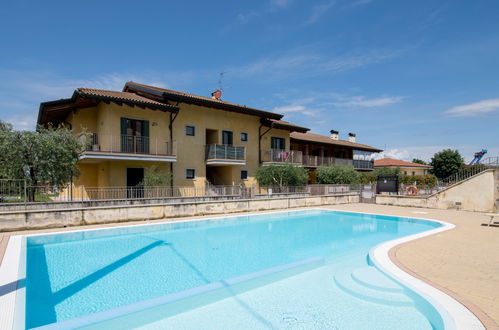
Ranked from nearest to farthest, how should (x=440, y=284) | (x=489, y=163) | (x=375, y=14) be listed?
(x=440, y=284)
(x=375, y=14)
(x=489, y=163)

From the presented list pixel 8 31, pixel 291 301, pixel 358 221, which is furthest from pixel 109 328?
pixel 8 31

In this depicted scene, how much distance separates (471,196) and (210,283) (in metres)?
18.4

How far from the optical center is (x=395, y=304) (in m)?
4.90

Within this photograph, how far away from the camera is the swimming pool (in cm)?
453

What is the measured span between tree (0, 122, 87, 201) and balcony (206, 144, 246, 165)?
8.40 m

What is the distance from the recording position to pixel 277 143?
25734 millimetres

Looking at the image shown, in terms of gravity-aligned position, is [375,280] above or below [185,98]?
below

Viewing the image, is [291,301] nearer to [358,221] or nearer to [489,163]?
[358,221]

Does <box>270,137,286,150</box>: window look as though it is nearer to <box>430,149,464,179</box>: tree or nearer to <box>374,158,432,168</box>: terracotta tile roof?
<box>374,158,432,168</box>: terracotta tile roof

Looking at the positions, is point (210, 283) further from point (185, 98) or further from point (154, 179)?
point (185, 98)

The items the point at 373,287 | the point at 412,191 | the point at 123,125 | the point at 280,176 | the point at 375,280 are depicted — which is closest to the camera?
the point at 373,287

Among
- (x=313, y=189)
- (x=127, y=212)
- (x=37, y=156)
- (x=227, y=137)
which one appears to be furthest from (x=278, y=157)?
(x=37, y=156)

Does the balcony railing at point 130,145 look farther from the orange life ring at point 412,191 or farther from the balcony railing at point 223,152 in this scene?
the orange life ring at point 412,191

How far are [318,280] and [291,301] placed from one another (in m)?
1.33
